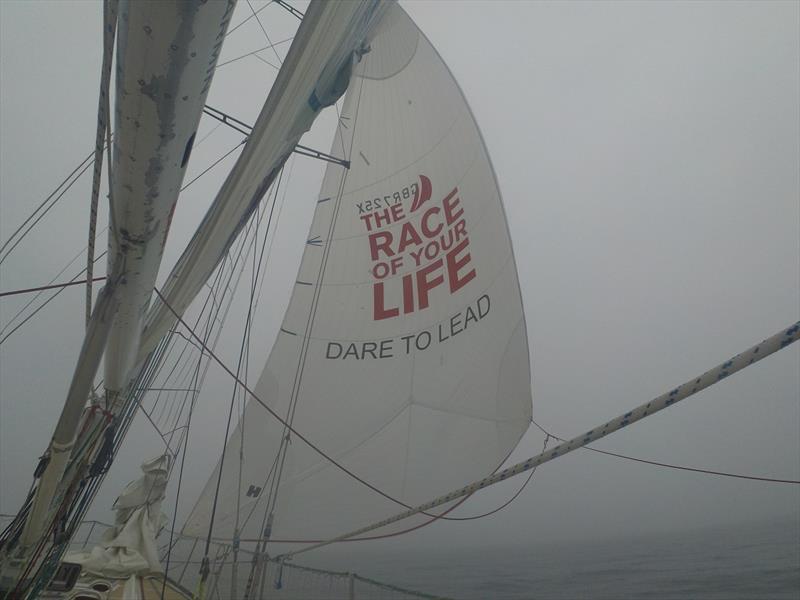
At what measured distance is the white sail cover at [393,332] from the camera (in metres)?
4.65

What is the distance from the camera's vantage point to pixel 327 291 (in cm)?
607

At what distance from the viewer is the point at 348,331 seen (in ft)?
18.6

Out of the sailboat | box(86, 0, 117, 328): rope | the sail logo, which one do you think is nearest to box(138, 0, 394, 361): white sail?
the sailboat

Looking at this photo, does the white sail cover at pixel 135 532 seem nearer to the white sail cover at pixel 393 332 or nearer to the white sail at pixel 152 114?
the white sail cover at pixel 393 332

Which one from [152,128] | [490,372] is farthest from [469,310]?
[152,128]

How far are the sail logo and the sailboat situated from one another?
2 centimetres

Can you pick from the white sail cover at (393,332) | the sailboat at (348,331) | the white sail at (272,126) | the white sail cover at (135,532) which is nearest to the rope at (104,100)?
the sailboat at (348,331)

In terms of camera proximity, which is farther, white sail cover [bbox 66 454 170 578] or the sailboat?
white sail cover [bbox 66 454 170 578]

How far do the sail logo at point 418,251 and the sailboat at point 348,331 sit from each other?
2cm

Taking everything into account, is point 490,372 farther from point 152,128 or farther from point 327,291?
point 152,128

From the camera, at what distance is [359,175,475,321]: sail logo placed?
215 inches

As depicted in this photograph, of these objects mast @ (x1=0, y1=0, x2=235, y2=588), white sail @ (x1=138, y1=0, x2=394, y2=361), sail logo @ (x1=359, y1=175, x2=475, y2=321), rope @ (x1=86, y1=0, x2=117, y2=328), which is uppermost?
sail logo @ (x1=359, y1=175, x2=475, y2=321)

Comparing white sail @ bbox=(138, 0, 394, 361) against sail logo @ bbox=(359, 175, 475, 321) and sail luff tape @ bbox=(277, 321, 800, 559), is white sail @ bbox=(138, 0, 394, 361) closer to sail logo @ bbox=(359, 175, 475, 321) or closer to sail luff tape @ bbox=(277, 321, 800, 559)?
sail luff tape @ bbox=(277, 321, 800, 559)

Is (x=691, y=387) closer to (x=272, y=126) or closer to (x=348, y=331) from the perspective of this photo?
(x=272, y=126)
